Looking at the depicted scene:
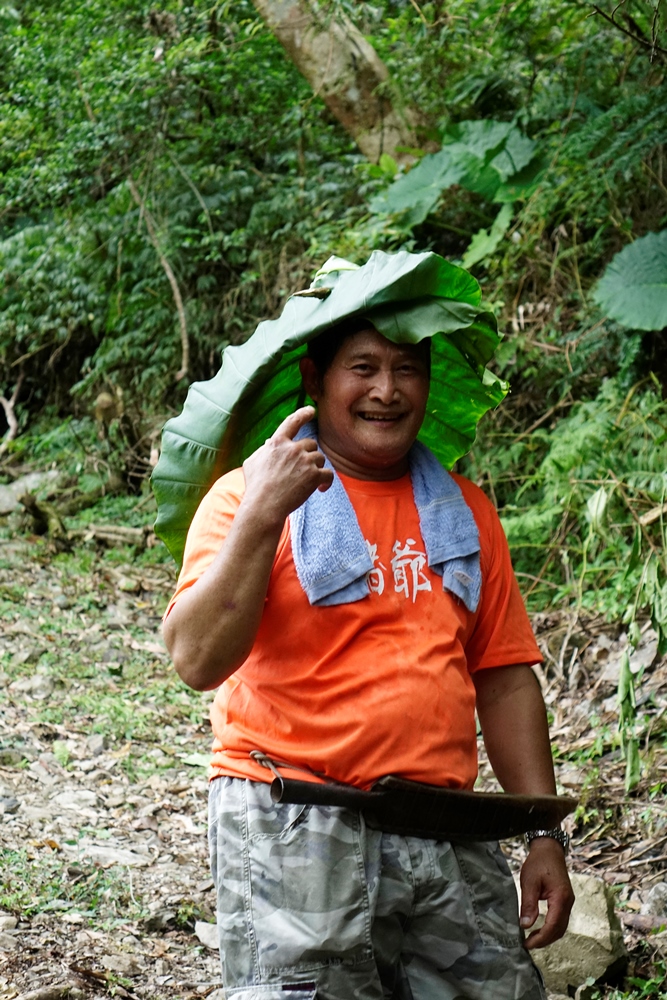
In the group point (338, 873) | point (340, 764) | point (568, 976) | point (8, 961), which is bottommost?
point (568, 976)

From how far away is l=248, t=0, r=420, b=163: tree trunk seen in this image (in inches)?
305

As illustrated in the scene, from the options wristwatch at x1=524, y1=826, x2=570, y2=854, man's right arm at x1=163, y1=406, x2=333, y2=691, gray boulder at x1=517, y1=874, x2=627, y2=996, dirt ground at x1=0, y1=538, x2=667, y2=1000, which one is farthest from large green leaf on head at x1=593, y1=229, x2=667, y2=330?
man's right arm at x1=163, y1=406, x2=333, y2=691

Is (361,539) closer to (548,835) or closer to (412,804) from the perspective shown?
(412,804)

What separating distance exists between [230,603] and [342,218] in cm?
658

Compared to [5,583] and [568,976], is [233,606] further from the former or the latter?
[5,583]

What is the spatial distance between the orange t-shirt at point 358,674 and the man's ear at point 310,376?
25cm

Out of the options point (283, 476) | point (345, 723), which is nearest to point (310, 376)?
point (283, 476)

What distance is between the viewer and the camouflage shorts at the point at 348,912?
5.72 feet

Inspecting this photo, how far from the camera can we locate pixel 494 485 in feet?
20.6

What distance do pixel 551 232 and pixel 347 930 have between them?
5.75 metres

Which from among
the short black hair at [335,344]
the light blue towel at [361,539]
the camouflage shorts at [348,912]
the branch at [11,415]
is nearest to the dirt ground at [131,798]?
the camouflage shorts at [348,912]

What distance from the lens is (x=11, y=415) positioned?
10.2m

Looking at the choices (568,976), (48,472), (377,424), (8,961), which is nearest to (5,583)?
(48,472)

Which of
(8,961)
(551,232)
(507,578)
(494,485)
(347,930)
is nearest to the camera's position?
(347,930)
